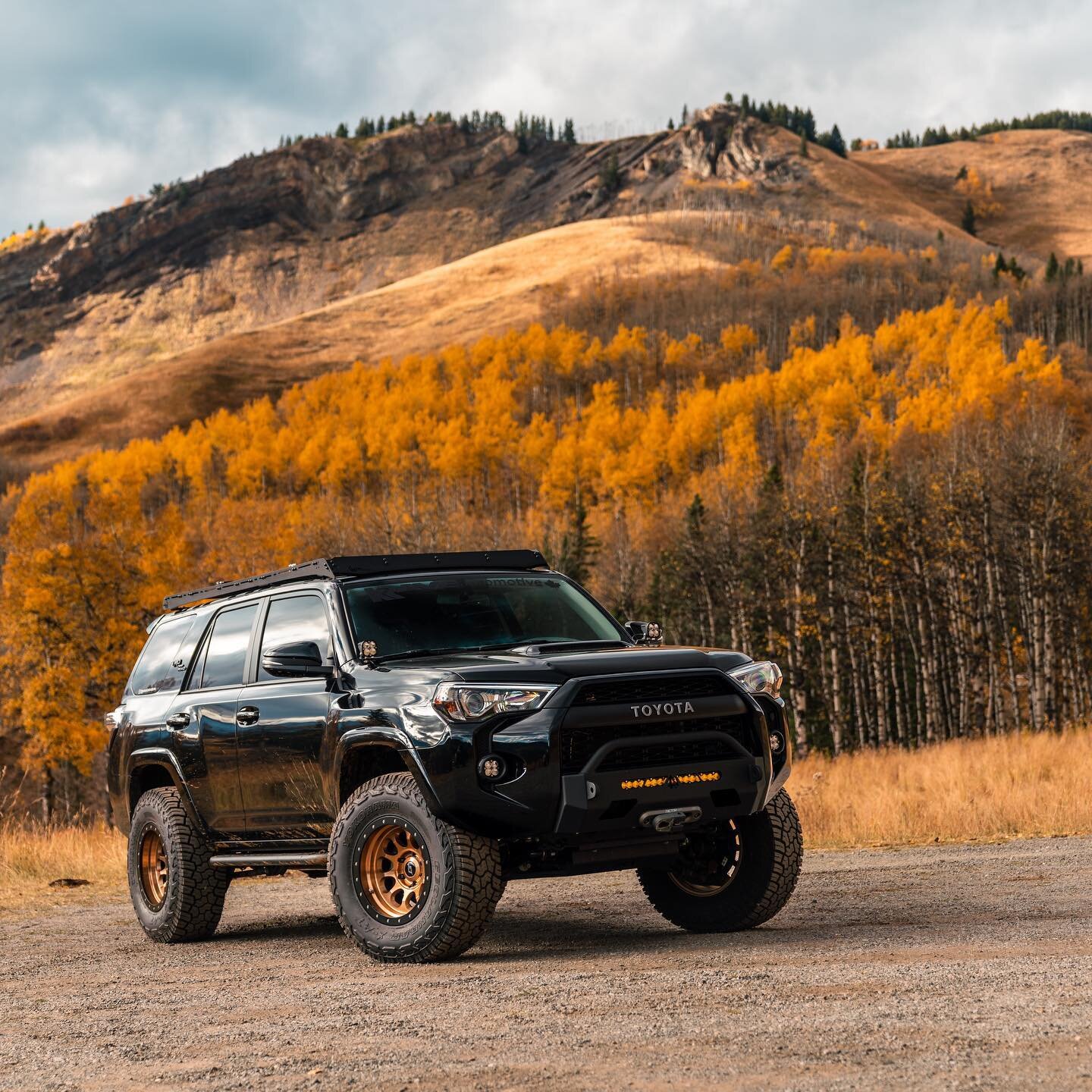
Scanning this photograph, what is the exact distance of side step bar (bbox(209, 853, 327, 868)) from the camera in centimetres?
848

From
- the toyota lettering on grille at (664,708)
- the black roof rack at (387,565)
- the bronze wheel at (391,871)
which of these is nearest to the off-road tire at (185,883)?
the black roof rack at (387,565)

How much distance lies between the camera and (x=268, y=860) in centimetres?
882

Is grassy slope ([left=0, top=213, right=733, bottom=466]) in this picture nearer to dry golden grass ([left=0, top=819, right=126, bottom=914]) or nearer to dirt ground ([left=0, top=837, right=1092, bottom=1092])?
dry golden grass ([left=0, top=819, right=126, bottom=914])

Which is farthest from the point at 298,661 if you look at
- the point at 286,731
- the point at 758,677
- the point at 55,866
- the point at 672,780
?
the point at 55,866

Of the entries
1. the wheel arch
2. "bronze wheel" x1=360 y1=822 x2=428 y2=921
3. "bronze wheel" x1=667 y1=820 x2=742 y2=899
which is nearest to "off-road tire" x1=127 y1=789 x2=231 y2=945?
the wheel arch

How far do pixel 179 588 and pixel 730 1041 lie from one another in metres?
46.7

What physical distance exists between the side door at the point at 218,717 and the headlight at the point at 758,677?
340cm

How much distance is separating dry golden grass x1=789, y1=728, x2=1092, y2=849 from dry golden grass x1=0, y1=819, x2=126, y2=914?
7.31m

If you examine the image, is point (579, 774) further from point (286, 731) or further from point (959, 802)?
point (959, 802)

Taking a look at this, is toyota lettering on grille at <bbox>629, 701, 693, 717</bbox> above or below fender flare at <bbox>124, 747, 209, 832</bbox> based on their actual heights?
above

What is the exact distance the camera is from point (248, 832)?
8.94 meters

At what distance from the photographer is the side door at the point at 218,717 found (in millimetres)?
9000

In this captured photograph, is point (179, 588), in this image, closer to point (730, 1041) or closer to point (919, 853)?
point (919, 853)

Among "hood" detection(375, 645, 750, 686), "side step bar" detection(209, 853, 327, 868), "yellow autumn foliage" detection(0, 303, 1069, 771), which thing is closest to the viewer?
"hood" detection(375, 645, 750, 686)
